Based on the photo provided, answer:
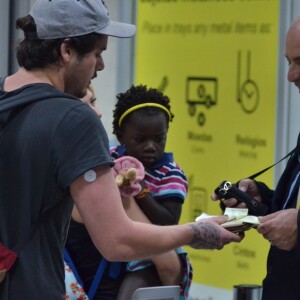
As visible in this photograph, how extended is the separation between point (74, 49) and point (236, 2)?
2.35 m

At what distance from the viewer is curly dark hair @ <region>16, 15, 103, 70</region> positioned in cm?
251

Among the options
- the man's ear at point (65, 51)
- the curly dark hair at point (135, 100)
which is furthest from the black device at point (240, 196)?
the man's ear at point (65, 51)

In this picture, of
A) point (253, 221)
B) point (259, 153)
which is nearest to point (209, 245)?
point (253, 221)

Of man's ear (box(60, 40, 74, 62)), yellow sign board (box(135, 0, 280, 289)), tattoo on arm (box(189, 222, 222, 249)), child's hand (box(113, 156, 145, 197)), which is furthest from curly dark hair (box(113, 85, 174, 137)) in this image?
man's ear (box(60, 40, 74, 62))

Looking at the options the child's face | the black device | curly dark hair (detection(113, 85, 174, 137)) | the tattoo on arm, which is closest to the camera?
the tattoo on arm

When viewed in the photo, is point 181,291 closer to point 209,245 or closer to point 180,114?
point 209,245

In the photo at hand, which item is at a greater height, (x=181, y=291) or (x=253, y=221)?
(x=253, y=221)

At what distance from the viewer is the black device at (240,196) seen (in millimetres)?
3098

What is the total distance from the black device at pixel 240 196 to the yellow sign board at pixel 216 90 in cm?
136

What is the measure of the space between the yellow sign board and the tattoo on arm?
1.81 meters

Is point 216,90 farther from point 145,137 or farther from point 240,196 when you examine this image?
point 240,196

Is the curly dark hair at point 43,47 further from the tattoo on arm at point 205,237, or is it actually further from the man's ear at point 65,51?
the tattoo on arm at point 205,237

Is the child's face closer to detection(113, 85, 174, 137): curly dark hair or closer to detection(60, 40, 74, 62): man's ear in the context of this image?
detection(113, 85, 174, 137): curly dark hair

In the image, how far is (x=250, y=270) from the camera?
4.62 metres
